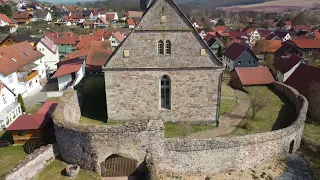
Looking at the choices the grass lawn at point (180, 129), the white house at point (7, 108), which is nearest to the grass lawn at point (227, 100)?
the grass lawn at point (180, 129)

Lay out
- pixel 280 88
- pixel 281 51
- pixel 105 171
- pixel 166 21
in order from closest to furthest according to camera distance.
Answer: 1. pixel 105 171
2. pixel 166 21
3. pixel 280 88
4. pixel 281 51

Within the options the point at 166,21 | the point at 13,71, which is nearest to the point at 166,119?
the point at 166,21

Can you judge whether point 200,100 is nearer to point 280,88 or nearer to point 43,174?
point 43,174

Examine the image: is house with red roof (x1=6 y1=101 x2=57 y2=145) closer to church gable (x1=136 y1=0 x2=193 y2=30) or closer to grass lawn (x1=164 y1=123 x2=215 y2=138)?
grass lawn (x1=164 y1=123 x2=215 y2=138)

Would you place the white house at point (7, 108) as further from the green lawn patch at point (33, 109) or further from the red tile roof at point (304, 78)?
the red tile roof at point (304, 78)

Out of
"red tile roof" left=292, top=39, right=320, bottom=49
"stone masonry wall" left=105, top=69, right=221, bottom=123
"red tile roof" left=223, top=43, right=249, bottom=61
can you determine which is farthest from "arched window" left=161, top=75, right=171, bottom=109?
"red tile roof" left=292, top=39, right=320, bottom=49

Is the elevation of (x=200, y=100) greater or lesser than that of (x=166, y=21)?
lesser
